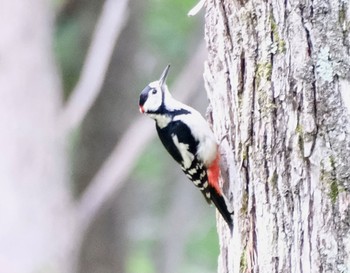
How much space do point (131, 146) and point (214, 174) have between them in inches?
62.7

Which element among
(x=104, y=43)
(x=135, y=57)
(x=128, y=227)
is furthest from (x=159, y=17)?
(x=104, y=43)

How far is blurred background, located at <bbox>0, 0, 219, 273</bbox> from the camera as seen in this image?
578 cm

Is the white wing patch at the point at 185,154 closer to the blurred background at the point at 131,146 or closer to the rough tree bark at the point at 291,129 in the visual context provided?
the rough tree bark at the point at 291,129

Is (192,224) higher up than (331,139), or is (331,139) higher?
(192,224)

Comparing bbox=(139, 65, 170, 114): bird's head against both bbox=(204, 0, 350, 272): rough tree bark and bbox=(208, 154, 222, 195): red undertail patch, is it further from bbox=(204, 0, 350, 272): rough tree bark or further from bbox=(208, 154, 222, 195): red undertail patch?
bbox=(204, 0, 350, 272): rough tree bark

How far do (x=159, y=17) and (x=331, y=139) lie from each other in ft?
18.2

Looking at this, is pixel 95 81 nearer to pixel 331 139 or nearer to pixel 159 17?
pixel 331 139

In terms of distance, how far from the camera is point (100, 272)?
584cm

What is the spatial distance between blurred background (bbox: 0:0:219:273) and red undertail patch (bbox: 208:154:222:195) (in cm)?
138

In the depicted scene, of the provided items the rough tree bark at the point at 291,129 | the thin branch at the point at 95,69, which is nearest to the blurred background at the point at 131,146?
the thin branch at the point at 95,69

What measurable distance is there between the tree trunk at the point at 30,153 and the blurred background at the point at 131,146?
1.0 inches

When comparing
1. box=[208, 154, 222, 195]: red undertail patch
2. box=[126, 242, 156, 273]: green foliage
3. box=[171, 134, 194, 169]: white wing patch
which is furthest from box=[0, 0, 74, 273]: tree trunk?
box=[126, 242, 156, 273]: green foliage

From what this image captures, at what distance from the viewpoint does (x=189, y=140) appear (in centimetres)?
339

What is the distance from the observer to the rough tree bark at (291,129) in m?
2.36
